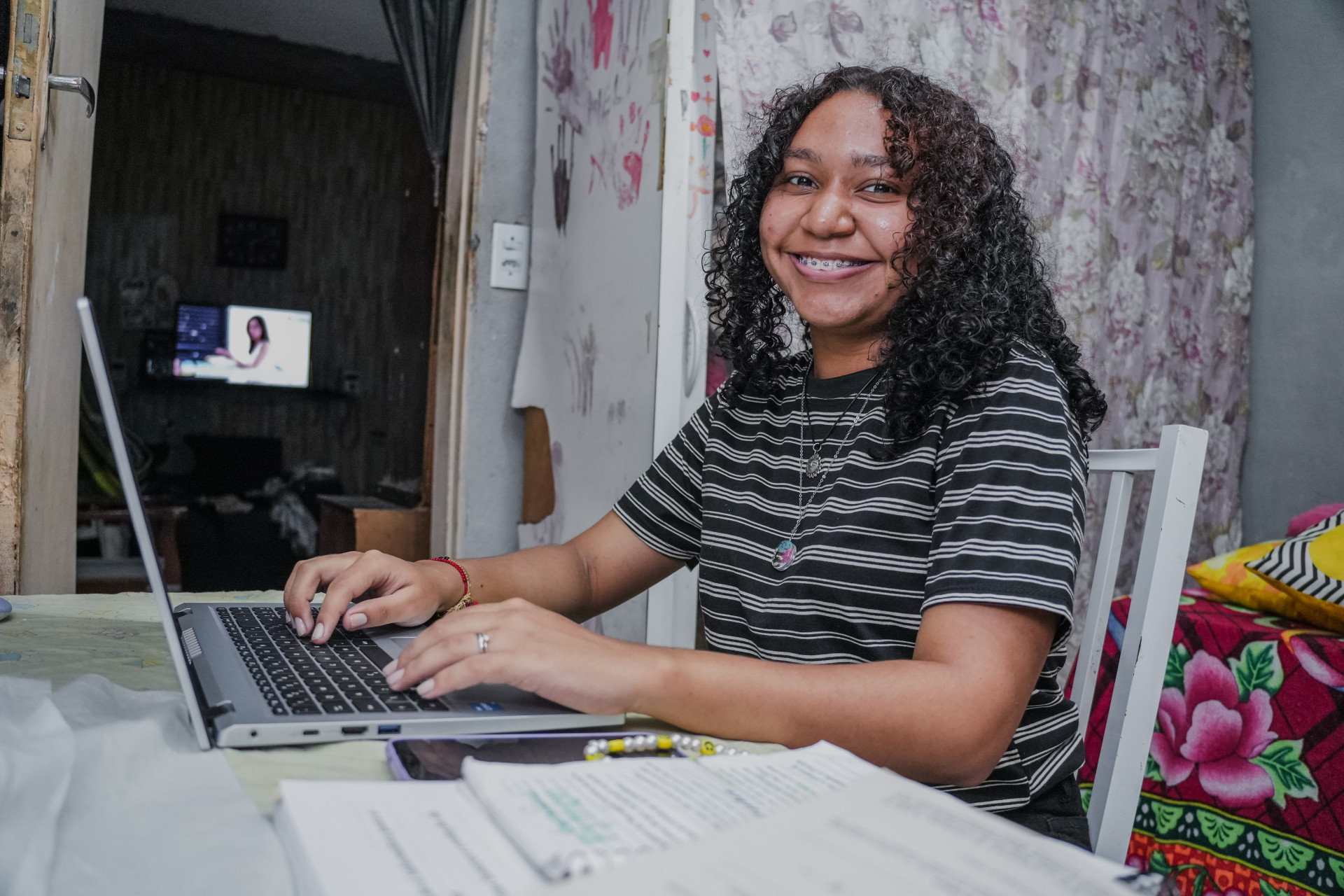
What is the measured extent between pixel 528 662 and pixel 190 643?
1.07 ft

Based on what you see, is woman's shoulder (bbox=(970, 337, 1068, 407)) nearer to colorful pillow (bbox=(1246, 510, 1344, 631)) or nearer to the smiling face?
the smiling face

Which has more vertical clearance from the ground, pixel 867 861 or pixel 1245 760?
pixel 867 861

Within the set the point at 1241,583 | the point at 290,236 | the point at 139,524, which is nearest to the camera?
the point at 139,524

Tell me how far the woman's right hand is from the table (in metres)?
0.11

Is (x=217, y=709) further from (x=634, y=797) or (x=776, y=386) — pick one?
(x=776, y=386)

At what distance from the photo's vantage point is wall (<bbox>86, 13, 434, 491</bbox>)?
579 centimetres

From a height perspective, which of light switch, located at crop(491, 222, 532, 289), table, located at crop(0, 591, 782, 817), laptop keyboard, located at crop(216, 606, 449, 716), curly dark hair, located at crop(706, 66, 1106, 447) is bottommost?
table, located at crop(0, 591, 782, 817)

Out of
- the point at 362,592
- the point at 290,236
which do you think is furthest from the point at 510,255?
the point at 290,236

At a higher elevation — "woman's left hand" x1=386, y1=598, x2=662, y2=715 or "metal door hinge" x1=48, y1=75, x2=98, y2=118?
"metal door hinge" x1=48, y1=75, x2=98, y2=118

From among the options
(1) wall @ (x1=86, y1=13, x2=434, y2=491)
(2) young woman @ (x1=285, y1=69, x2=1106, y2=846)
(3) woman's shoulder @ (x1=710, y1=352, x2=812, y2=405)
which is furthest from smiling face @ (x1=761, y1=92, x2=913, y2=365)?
(1) wall @ (x1=86, y1=13, x2=434, y2=491)

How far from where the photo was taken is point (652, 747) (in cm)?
58

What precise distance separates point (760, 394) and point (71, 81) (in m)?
1.47

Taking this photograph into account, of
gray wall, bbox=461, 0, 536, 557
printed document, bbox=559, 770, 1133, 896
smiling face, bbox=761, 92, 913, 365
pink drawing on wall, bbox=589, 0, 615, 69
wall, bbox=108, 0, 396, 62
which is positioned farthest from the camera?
wall, bbox=108, 0, 396, 62

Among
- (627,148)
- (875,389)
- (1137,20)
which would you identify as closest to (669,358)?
(627,148)
